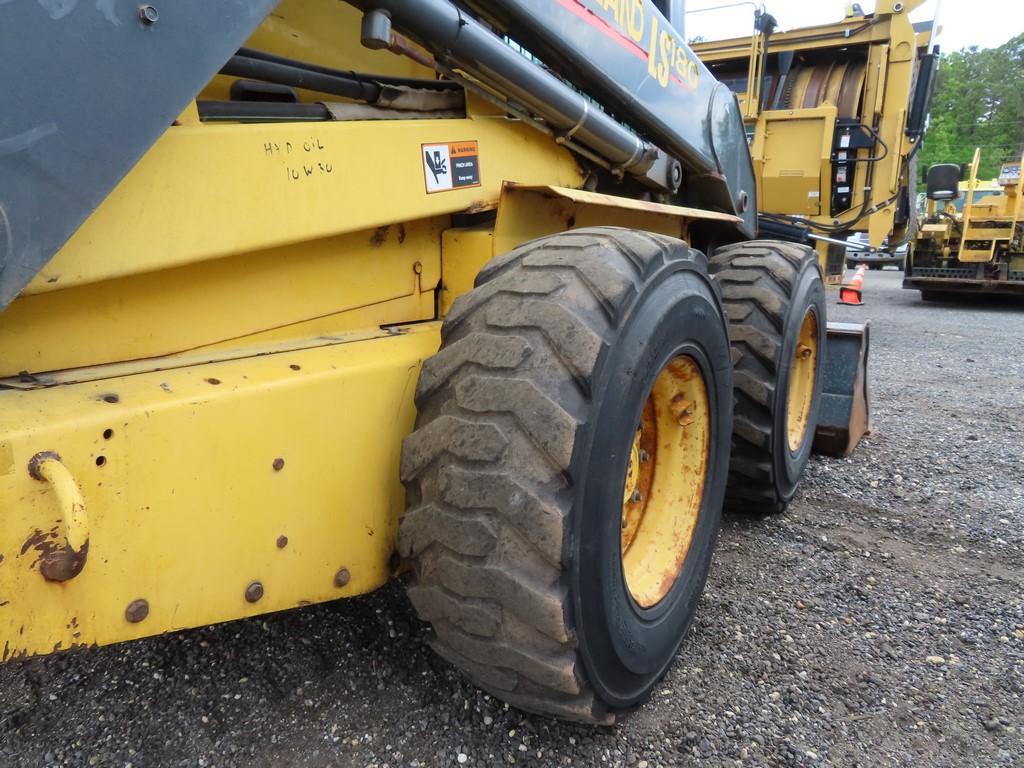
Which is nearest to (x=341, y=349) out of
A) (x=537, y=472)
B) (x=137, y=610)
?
(x=537, y=472)

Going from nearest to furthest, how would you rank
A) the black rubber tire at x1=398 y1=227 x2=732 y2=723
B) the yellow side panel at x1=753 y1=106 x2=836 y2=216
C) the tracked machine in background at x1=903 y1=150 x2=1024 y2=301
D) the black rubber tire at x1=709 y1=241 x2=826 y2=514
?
the black rubber tire at x1=398 y1=227 x2=732 y2=723, the black rubber tire at x1=709 y1=241 x2=826 y2=514, the yellow side panel at x1=753 y1=106 x2=836 y2=216, the tracked machine in background at x1=903 y1=150 x2=1024 y2=301

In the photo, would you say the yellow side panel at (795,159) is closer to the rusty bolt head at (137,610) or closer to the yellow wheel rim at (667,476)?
the yellow wheel rim at (667,476)

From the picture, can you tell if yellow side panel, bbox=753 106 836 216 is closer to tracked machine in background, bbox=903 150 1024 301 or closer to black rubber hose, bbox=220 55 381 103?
tracked machine in background, bbox=903 150 1024 301

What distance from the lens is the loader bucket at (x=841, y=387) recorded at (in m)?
4.05

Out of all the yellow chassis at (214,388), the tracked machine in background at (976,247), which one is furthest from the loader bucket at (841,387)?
the tracked machine in background at (976,247)

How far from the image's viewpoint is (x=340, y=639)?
2.24m

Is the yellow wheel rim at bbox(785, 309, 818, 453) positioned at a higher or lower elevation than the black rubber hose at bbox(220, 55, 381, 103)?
lower

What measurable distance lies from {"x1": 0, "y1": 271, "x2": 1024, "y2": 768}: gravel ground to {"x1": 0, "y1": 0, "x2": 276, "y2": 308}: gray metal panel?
1.23 m

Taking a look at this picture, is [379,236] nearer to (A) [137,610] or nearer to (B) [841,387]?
(A) [137,610]

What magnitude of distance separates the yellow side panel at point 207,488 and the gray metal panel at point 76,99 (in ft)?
0.90

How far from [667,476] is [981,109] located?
1964 inches

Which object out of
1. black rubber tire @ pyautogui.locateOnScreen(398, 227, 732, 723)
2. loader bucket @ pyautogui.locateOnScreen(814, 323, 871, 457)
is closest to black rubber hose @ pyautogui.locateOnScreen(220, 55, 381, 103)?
black rubber tire @ pyautogui.locateOnScreen(398, 227, 732, 723)

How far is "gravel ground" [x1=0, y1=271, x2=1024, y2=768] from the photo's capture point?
184 cm

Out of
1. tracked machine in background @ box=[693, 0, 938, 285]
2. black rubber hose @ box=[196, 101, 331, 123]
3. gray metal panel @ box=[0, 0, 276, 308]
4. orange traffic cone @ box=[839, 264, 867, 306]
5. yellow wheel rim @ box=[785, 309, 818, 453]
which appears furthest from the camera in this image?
orange traffic cone @ box=[839, 264, 867, 306]
